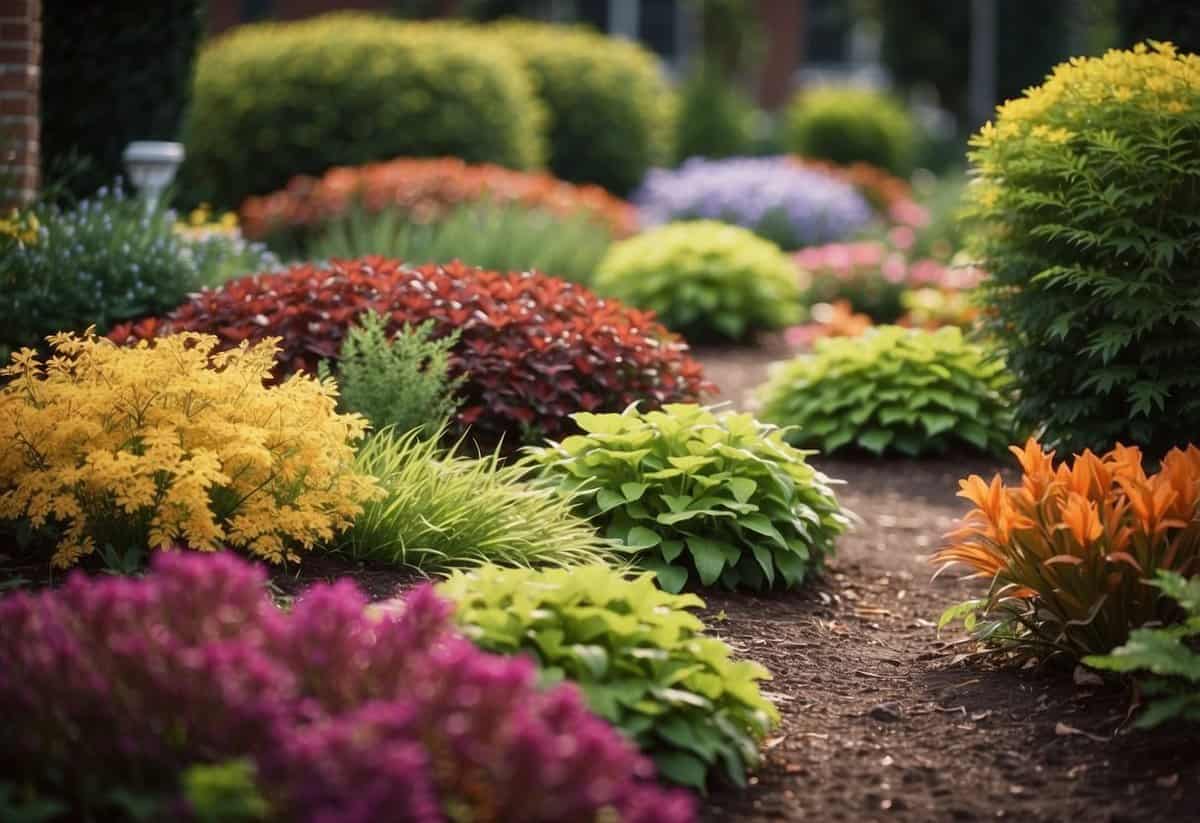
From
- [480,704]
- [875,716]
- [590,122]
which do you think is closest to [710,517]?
[875,716]

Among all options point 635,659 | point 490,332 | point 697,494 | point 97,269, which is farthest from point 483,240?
point 635,659

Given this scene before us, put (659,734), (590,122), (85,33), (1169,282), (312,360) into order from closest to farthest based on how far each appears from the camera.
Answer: (659,734)
(1169,282)
(312,360)
(85,33)
(590,122)

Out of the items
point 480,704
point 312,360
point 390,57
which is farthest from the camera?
point 390,57

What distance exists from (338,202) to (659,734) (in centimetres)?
764

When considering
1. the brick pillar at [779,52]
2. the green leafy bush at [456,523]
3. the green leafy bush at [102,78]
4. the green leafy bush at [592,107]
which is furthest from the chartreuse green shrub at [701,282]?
the brick pillar at [779,52]

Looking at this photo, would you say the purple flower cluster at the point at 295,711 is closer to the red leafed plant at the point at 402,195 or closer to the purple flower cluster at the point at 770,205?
the red leafed plant at the point at 402,195

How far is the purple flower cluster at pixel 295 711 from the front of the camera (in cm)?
234

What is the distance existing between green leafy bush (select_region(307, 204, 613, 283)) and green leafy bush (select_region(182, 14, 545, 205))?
1.94 metres

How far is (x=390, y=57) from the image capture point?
11891 millimetres

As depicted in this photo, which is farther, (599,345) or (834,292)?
(834,292)

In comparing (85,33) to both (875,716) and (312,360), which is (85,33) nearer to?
(312,360)

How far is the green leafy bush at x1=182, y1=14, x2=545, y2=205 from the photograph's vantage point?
11.8 meters

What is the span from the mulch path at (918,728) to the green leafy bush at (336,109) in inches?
303

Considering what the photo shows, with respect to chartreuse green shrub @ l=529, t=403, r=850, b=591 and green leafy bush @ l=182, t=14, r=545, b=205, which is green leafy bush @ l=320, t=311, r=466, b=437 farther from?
green leafy bush @ l=182, t=14, r=545, b=205
